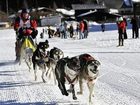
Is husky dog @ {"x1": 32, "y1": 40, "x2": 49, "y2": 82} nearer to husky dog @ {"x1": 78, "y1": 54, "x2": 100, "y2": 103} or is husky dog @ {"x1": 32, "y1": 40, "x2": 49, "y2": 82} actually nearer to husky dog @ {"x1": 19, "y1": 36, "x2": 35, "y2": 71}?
husky dog @ {"x1": 19, "y1": 36, "x2": 35, "y2": 71}

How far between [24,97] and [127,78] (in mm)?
2873

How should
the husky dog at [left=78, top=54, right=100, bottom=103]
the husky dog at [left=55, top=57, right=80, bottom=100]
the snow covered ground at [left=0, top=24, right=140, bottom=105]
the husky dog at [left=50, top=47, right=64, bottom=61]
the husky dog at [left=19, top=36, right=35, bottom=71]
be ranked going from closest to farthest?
the husky dog at [left=78, top=54, right=100, bottom=103] → the husky dog at [left=55, top=57, right=80, bottom=100] → the snow covered ground at [left=0, top=24, right=140, bottom=105] → the husky dog at [left=50, top=47, right=64, bottom=61] → the husky dog at [left=19, top=36, right=35, bottom=71]

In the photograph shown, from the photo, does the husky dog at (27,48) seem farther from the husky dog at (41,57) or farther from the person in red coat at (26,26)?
the husky dog at (41,57)

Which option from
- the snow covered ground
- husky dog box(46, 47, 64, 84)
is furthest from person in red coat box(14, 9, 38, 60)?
husky dog box(46, 47, 64, 84)

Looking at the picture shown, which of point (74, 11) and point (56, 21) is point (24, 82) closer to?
point (56, 21)

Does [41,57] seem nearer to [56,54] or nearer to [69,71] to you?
[56,54]

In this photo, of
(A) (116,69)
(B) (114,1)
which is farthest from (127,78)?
(B) (114,1)

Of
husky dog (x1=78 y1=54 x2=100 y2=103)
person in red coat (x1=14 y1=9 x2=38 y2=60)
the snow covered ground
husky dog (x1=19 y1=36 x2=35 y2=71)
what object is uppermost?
person in red coat (x1=14 y1=9 x2=38 y2=60)

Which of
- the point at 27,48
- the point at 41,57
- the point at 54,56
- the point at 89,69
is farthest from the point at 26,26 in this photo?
the point at 89,69

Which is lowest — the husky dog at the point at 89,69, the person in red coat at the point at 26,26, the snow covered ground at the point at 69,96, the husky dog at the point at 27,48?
the snow covered ground at the point at 69,96

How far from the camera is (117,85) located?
8953 millimetres

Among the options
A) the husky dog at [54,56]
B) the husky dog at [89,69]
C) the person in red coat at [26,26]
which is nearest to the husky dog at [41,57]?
the husky dog at [54,56]

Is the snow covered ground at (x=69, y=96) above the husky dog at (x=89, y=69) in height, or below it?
below

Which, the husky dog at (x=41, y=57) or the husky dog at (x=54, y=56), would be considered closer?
the husky dog at (x=54, y=56)
